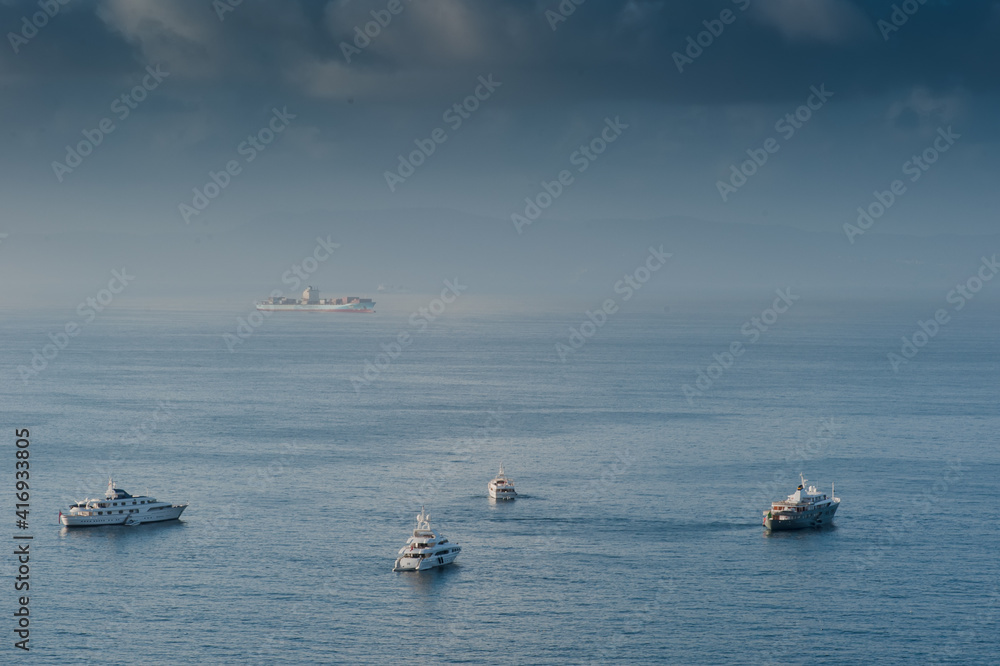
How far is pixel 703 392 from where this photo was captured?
584ft

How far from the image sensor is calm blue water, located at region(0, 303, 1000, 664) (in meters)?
67.9

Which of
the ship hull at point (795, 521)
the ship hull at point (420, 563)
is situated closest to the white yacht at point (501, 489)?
the ship hull at point (420, 563)

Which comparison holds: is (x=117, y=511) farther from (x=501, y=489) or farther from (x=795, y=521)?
(x=795, y=521)

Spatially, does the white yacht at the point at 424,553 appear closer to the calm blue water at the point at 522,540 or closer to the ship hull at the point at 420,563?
the ship hull at the point at 420,563

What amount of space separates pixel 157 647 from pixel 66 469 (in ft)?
168

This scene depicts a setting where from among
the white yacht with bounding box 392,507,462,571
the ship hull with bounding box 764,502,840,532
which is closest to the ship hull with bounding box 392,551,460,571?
the white yacht with bounding box 392,507,462,571

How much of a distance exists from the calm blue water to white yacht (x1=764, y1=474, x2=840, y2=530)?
133cm

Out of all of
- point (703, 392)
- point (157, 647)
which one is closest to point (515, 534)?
point (157, 647)

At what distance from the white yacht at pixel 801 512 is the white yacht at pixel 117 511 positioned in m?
46.0

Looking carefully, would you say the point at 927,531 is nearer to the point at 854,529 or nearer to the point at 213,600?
the point at 854,529

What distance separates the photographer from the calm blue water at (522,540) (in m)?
67.9

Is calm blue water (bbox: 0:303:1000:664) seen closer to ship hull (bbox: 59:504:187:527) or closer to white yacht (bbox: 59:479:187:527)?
ship hull (bbox: 59:504:187:527)

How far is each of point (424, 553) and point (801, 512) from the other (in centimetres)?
3037

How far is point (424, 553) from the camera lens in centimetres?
7938
